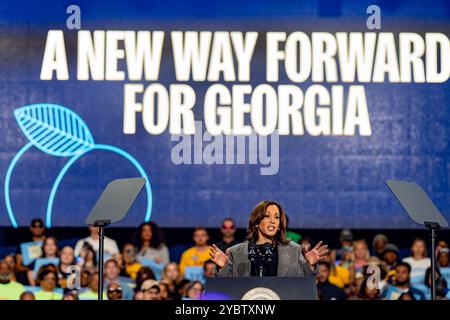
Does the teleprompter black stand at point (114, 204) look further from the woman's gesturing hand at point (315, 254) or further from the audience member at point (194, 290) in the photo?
the audience member at point (194, 290)

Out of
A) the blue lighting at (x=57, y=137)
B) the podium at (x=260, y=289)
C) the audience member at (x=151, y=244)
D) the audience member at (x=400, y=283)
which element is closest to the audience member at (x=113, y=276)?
the audience member at (x=151, y=244)

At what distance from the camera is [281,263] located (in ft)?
20.8

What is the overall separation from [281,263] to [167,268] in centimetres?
525

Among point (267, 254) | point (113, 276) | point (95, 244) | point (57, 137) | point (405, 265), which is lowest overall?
point (113, 276)

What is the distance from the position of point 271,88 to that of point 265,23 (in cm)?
76

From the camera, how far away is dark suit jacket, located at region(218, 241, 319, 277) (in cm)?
629

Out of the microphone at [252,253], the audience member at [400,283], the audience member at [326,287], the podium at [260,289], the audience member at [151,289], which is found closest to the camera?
the podium at [260,289]

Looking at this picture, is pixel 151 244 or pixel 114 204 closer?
pixel 114 204

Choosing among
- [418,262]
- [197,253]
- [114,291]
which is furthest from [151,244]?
[418,262]

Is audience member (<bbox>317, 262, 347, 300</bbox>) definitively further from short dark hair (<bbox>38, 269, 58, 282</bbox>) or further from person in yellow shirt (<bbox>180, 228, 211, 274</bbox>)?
short dark hair (<bbox>38, 269, 58, 282</bbox>)

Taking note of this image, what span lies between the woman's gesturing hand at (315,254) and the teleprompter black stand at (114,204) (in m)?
1.10

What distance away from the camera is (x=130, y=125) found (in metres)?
12.5

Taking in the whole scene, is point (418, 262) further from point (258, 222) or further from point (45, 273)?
point (258, 222)

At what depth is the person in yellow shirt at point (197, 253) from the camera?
11.5 metres
